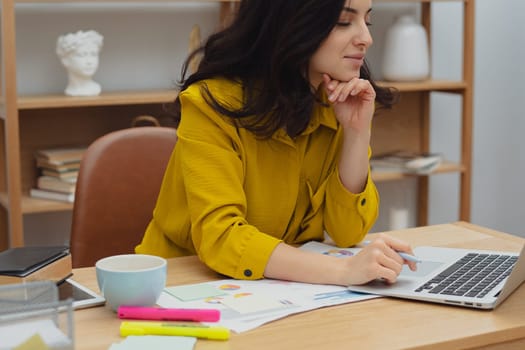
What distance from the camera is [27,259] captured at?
50.9 inches

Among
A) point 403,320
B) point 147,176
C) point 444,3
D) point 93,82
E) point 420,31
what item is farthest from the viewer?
point 444,3

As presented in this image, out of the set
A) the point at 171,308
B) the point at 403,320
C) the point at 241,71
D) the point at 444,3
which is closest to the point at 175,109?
the point at 241,71

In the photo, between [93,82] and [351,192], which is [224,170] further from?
[93,82]

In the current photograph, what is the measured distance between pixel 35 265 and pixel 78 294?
8cm

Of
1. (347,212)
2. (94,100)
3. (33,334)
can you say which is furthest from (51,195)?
(33,334)

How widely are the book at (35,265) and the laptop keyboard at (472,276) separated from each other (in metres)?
0.54

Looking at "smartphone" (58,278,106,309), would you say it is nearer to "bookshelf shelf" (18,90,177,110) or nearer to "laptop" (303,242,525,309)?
"laptop" (303,242,525,309)

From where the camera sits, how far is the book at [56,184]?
2779mm

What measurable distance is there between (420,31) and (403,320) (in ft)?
7.41

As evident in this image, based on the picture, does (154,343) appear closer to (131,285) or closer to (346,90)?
(131,285)

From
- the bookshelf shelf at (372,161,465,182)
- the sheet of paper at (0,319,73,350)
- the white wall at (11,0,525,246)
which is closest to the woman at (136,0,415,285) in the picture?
the sheet of paper at (0,319,73,350)

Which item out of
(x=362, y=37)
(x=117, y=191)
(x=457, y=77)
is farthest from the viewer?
(x=457, y=77)

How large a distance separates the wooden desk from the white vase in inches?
79.3

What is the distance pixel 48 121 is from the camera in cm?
301
